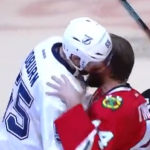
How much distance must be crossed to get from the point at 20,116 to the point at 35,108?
0.08m

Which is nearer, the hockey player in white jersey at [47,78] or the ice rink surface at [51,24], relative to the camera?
the hockey player in white jersey at [47,78]

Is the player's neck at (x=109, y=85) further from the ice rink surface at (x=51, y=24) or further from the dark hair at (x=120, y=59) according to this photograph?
the ice rink surface at (x=51, y=24)

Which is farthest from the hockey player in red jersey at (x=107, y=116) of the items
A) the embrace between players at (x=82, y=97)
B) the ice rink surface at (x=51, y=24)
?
the ice rink surface at (x=51, y=24)

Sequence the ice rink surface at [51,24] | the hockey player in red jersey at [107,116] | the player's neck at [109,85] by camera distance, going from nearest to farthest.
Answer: the hockey player in red jersey at [107,116] < the player's neck at [109,85] < the ice rink surface at [51,24]

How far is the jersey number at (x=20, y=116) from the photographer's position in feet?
5.58

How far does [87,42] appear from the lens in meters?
A: 1.60

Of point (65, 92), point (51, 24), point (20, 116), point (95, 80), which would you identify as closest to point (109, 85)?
point (95, 80)

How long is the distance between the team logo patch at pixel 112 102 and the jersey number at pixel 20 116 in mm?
230

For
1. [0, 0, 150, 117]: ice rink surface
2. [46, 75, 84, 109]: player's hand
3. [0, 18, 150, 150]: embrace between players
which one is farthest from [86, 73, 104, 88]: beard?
[0, 0, 150, 117]: ice rink surface

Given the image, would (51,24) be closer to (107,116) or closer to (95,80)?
(95,80)

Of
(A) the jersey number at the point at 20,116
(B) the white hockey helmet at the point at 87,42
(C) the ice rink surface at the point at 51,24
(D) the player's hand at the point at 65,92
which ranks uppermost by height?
(B) the white hockey helmet at the point at 87,42

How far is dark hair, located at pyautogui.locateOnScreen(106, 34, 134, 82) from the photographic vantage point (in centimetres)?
166

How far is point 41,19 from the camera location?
345 centimetres

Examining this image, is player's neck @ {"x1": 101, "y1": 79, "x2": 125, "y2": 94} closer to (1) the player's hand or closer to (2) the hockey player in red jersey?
(2) the hockey player in red jersey
